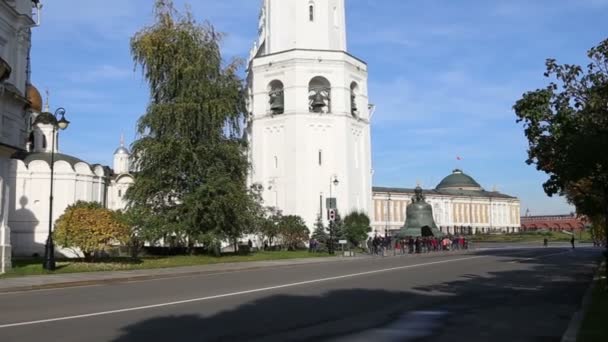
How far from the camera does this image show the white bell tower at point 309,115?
62375 millimetres

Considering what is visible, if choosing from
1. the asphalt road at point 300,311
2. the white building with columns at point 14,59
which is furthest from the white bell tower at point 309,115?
the asphalt road at point 300,311

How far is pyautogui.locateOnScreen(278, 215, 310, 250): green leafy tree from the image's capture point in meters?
53.0

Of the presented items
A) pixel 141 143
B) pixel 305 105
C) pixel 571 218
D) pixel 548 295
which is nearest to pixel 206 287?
pixel 548 295

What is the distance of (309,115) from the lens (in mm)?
62594

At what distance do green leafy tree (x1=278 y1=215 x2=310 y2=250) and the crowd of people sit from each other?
592 cm

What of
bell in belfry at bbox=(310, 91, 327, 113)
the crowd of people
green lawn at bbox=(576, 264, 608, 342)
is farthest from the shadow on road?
bell in belfry at bbox=(310, 91, 327, 113)

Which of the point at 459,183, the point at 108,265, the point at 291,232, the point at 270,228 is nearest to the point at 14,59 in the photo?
the point at 108,265

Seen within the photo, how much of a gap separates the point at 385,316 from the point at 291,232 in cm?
4118

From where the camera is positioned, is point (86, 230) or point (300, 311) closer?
point (300, 311)

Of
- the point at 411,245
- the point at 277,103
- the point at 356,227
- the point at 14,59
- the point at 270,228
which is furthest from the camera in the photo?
the point at 277,103

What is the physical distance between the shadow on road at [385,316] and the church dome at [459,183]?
12748 centimetres

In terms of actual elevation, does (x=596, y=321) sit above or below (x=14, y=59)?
below

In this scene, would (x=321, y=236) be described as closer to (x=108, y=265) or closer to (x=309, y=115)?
(x=309, y=115)

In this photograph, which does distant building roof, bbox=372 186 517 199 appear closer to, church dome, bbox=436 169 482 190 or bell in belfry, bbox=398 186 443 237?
church dome, bbox=436 169 482 190
